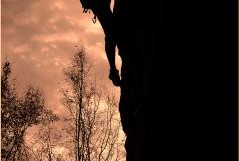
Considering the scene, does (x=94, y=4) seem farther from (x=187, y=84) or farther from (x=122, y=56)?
(x=187, y=84)

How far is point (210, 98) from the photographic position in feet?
6.27

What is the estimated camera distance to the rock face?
1.88 meters

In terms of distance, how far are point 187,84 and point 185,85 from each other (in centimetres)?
1

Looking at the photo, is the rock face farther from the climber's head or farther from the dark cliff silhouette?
the climber's head

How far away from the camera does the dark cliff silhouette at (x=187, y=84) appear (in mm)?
1880

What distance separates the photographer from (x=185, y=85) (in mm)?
2027

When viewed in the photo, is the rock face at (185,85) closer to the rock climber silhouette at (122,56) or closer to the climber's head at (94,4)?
the rock climber silhouette at (122,56)

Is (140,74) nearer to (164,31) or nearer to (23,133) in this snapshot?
(164,31)

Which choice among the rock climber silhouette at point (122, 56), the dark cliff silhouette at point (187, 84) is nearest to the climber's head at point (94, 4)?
the rock climber silhouette at point (122, 56)

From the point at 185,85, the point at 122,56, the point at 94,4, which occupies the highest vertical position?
the point at 94,4

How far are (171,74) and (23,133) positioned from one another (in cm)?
2004

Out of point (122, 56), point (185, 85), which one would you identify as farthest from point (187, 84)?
point (122, 56)

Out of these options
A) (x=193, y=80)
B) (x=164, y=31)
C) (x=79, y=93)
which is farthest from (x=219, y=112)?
(x=79, y=93)

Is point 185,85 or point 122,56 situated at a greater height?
point 122,56
